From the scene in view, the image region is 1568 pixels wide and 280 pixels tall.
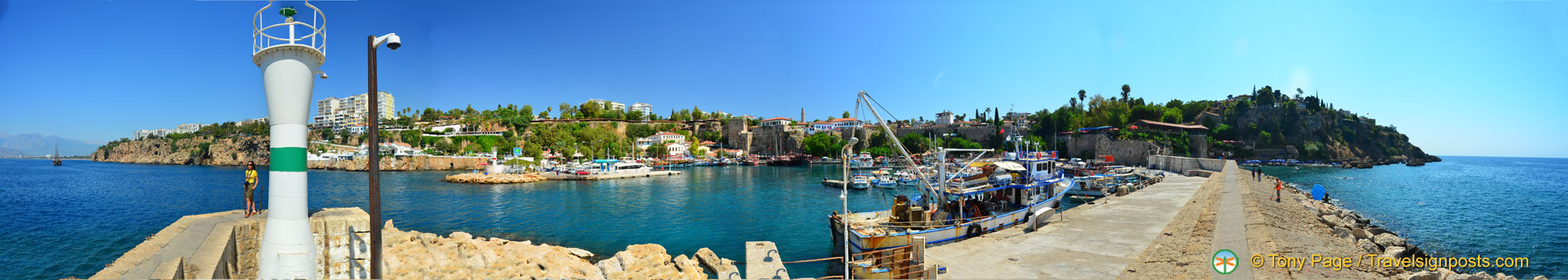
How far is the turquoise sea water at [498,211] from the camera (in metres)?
16.8

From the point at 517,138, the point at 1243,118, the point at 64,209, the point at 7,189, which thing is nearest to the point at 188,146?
the point at 517,138

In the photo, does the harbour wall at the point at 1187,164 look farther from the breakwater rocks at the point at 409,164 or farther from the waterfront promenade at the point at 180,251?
the breakwater rocks at the point at 409,164

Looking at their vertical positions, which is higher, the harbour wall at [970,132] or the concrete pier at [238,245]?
the harbour wall at [970,132]

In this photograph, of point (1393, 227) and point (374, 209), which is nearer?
point (374, 209)

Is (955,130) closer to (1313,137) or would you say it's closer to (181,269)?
(1313,137)

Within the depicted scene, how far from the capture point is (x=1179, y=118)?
73.1m

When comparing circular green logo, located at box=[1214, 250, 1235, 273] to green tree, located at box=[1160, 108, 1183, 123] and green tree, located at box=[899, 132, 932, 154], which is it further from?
green tree, located at box=[1160, 108, 1183, 123]

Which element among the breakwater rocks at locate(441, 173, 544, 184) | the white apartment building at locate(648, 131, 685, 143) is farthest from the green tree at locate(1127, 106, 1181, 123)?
the breakwater rocks at locate(441, 173, 544, 184)

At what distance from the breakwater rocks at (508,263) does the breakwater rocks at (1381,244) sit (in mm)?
12597

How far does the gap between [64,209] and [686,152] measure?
64273 mm

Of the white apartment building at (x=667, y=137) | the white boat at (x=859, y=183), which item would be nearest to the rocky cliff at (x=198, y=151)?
the white apartment building at (x=667, y=137)

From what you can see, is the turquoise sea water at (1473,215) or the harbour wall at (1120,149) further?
the harbour wall at (1120,149)

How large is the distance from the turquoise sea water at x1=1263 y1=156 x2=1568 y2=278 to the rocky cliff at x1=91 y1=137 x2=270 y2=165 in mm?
110598

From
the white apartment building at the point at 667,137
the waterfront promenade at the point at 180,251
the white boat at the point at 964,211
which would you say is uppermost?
the white apartment building at the point at 667,137
